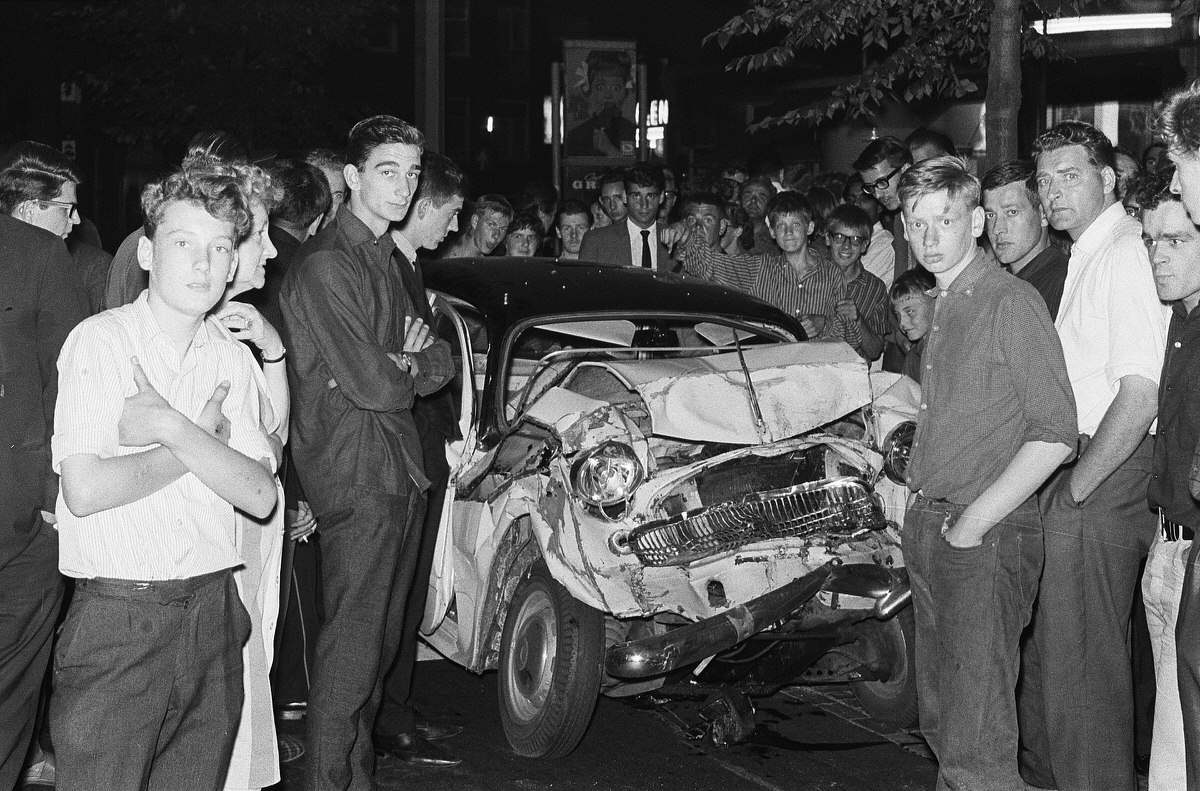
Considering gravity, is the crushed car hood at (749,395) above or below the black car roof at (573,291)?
below

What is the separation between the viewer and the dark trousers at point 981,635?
13.5 ft

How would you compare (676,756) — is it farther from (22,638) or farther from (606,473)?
(22,638)

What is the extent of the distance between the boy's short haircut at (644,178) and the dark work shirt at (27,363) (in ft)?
18.5

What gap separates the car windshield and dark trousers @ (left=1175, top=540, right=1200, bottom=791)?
2720mm

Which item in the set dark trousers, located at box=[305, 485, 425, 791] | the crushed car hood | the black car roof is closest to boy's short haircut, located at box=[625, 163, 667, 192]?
the black car roof

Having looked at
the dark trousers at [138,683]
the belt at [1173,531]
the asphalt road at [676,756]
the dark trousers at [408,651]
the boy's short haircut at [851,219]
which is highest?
the boy's short haircut at [851,219]

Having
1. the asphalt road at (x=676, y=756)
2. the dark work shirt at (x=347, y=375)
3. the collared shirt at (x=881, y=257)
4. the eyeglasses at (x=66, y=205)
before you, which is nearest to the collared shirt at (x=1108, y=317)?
the asphalt road at (x=676, y=756)

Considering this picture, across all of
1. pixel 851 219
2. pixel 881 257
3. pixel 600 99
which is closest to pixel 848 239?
pixel 851 219

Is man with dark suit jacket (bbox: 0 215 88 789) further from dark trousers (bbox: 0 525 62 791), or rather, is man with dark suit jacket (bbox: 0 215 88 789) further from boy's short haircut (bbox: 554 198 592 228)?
boy's short haircut (bbox: 554 198 592 228)

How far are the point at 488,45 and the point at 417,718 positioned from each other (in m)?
37.7

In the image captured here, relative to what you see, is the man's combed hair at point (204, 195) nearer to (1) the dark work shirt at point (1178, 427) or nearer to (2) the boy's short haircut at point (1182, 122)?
(2) the boy's short haircut at point (1182, 122)

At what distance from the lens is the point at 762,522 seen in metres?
5.28

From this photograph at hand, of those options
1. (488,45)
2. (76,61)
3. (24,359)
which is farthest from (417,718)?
(488,45)

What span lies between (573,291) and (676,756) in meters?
2.08
